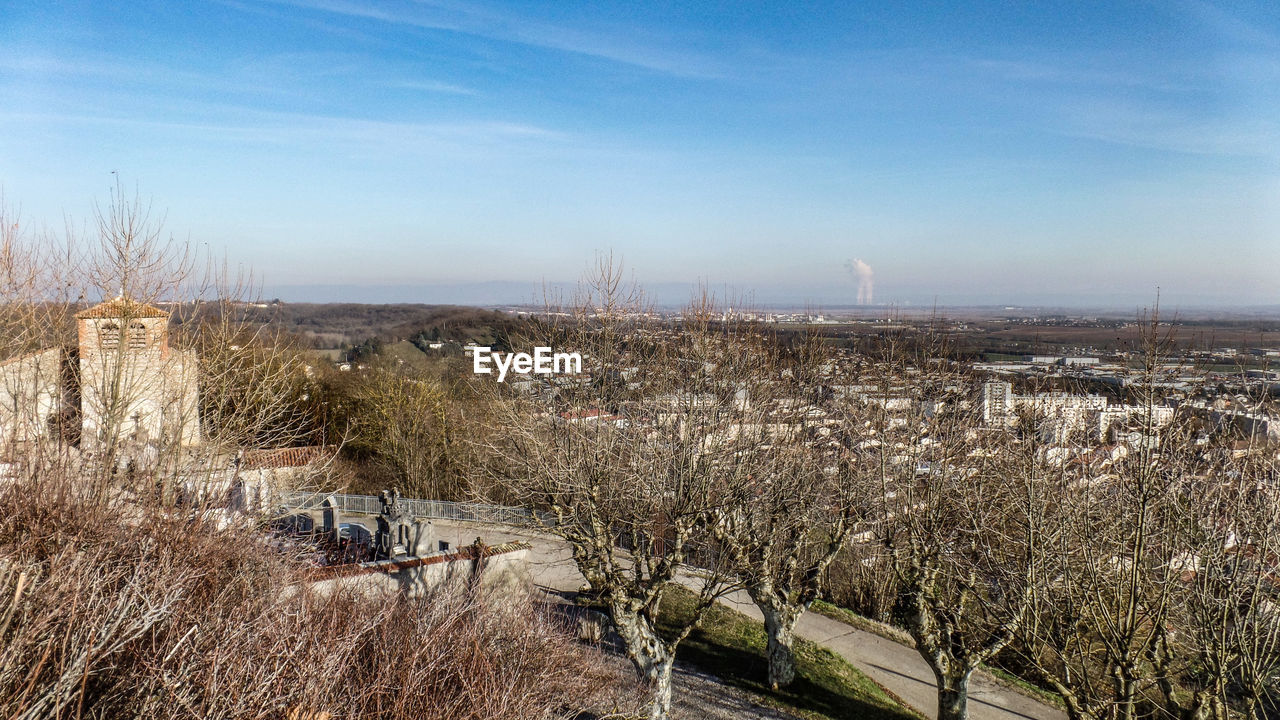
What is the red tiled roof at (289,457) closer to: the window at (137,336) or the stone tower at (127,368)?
the stone tower at (127,368)

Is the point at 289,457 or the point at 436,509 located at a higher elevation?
the point at 289,457

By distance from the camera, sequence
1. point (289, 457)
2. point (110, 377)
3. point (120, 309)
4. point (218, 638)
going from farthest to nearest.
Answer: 1. point (289, 457)
2. point (110, 377)
3. point (120, 309)
4. point (218, 638)

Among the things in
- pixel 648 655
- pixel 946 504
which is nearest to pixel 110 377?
pixel 648 655

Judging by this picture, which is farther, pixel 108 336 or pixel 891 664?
pixel 891 664

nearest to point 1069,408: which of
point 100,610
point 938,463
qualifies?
point 938,463

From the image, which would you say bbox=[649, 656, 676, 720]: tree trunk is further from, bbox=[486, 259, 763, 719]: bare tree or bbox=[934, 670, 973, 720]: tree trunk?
bbox=[934, 670, 973, 720]: tree trunk

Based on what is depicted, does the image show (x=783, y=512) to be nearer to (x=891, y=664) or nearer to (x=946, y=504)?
(x=946, y=504)

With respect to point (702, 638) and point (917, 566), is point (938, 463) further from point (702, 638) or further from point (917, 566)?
point (702, 638)
